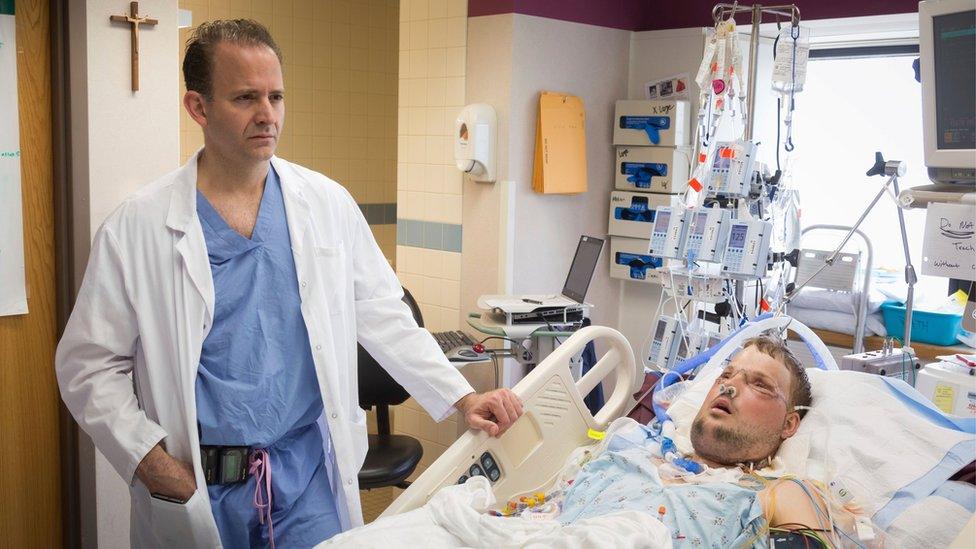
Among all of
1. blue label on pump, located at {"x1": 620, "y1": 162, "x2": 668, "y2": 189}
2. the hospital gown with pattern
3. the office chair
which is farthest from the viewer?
blue label on pump, located at {"x1": 620, "y1": 162, "x2": 668, "y2": 189}

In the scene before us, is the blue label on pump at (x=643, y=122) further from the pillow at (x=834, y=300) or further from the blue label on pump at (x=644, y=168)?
the pillow at (x=834, y=300)

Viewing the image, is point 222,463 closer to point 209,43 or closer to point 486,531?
point 486,531

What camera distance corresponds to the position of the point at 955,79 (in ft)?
6.72

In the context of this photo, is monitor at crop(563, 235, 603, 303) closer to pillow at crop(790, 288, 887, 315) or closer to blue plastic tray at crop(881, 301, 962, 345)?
pillow at crop(790, 288, 887, 315)

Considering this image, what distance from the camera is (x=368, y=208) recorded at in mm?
6215

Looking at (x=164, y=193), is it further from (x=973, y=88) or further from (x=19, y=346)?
(x=973, y=88)

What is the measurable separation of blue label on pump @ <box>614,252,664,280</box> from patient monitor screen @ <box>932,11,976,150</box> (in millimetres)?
2805

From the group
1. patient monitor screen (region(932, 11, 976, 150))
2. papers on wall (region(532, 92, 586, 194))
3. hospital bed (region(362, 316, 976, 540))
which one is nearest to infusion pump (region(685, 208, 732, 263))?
hospital bed (region(362, 316, 976, 540))

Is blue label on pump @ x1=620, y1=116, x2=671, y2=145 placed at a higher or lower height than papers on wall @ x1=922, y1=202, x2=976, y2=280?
higher

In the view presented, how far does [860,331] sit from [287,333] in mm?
3144

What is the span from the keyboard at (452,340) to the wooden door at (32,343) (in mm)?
1494

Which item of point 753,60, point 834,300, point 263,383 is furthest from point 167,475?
point 834,300

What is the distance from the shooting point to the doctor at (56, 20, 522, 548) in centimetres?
209

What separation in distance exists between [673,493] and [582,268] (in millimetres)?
1922
